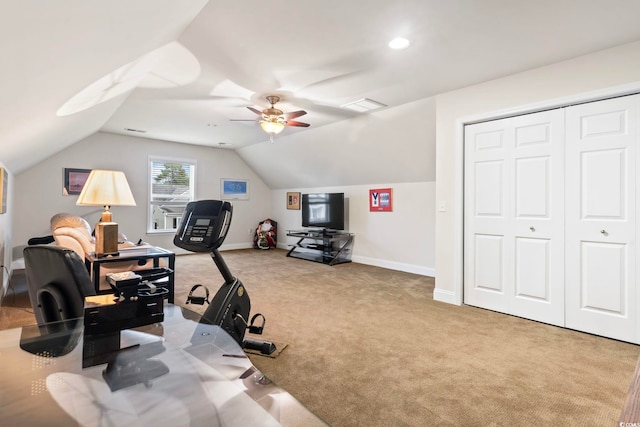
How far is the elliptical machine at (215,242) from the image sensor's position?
1775mm

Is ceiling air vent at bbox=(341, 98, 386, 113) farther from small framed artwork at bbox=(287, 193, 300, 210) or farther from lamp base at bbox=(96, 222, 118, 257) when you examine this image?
small framed artwork at bbox=(287, 193, 300, 210)

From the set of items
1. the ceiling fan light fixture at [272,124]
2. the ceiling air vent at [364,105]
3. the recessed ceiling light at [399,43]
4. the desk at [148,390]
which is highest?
the ceiling air vent at [364,105]

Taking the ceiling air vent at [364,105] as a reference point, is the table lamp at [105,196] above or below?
below

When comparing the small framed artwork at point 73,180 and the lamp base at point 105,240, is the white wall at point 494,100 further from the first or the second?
the small framed artwork at point 73,180

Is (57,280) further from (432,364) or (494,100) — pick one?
(494,100)

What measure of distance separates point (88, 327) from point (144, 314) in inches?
9.9

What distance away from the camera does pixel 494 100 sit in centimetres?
320

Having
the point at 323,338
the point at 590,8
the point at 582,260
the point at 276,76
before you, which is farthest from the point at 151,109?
the point at 582,260

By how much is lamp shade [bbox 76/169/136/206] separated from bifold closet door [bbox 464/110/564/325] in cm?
329

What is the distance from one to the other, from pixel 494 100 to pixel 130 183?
6.24 meters

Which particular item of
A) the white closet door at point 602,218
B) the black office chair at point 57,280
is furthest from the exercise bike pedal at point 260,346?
the white closet door at point 602,218

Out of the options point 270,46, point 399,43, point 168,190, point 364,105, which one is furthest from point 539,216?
point 168,190

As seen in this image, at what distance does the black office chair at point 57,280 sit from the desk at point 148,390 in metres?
0.17

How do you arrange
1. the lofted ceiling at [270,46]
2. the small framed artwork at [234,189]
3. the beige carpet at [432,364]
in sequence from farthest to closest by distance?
the small framed artwork at [234,189], the beige carpet at [432,364], the lofted ceiling at [270,46]
